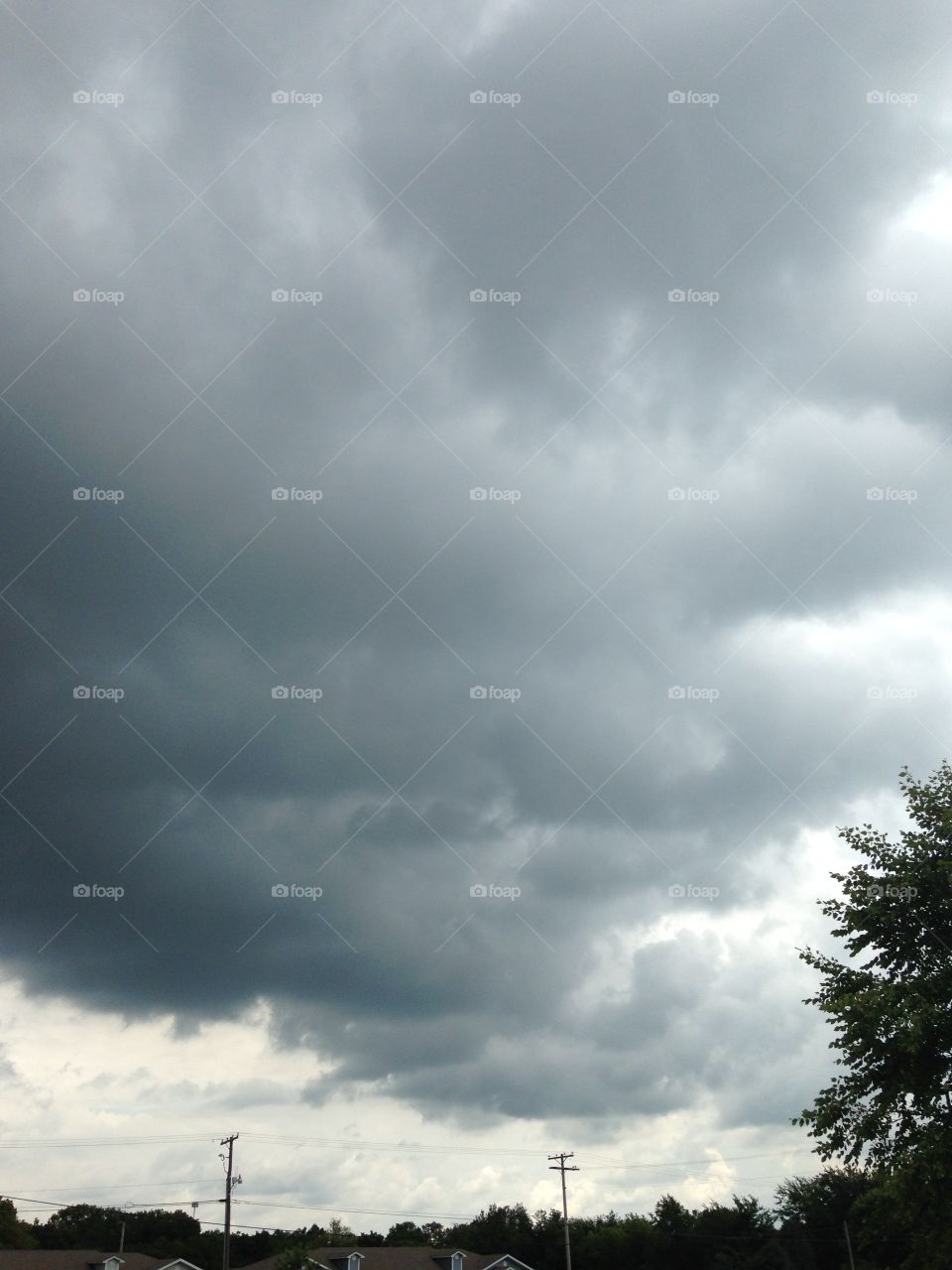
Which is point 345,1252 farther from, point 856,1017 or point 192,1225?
point 856,1017

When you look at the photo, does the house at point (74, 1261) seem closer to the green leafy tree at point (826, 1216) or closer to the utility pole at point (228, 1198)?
the utility pole at point (228, 1198)

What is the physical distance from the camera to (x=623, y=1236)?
94.8 metres

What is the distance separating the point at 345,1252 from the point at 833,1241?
39668mm

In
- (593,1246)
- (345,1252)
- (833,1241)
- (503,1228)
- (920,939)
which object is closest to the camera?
(920,939)

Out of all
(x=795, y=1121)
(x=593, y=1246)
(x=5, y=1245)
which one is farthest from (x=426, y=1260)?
(x=795, y=1121)

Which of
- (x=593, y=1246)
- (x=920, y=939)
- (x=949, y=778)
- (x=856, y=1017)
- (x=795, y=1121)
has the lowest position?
(x=593, y=1246)

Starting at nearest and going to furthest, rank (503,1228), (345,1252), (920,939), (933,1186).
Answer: (933,1186) → (920,939) → (345,1252) → (503,1228)

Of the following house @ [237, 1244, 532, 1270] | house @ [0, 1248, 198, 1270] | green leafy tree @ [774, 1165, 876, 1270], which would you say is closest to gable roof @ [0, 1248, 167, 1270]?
house @ [0, 1248, 198, 1270]

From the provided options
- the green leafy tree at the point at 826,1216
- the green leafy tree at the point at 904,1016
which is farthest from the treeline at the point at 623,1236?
the green leafy tree at the point at 904,1016

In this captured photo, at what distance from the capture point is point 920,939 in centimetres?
2828
